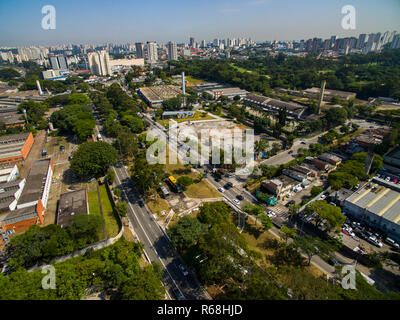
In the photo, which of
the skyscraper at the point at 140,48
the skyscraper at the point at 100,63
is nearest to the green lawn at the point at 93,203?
the skyscraper at the point at 100,63

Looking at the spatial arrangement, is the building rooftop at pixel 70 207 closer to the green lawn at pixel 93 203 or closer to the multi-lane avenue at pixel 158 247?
the green lawn at pixel 93 203

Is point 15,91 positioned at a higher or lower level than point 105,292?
higher

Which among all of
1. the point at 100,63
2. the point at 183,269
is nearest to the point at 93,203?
the point at 183,269

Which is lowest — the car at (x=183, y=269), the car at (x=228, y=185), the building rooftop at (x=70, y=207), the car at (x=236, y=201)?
the car at (x=183, y=269)

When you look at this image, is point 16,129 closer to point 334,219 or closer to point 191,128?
point 191,128

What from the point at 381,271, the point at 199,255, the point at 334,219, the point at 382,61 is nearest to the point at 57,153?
the point at 199,255

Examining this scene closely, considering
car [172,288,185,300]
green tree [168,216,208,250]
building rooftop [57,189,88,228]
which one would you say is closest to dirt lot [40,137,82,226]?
building rooftop [57,189,88,228]
